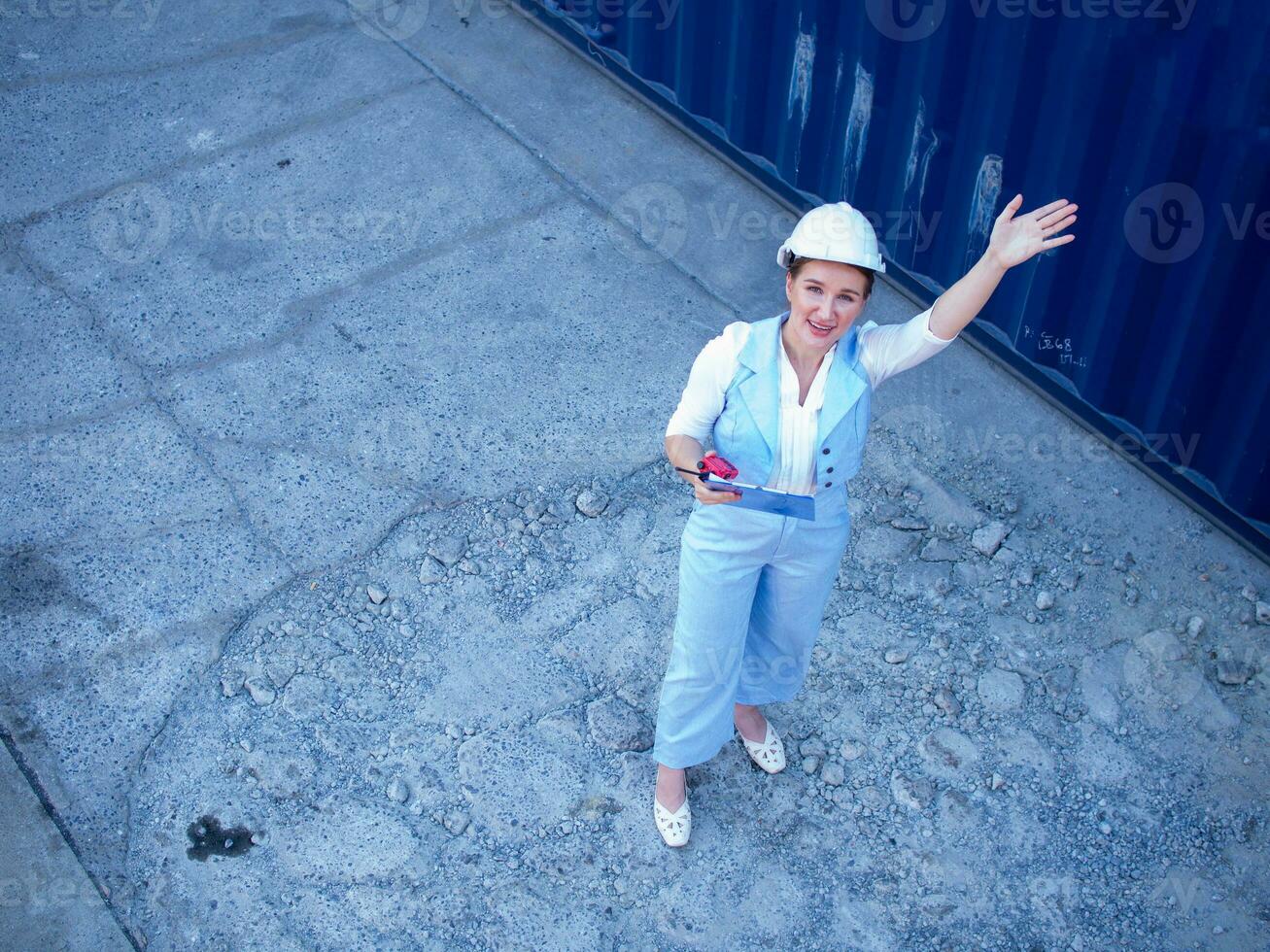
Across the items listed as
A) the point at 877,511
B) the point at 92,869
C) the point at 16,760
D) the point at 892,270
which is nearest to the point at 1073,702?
the point at 877,511

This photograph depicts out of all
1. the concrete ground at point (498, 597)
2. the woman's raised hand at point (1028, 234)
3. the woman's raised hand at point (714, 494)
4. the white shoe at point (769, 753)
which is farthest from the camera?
the white shoe at point (769, 753)

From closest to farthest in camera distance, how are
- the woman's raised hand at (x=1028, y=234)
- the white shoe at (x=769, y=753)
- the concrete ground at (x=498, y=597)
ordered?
the woman's raised hand at (x=1028, y=234)
the concrete ground at (x=498, y=597)
the white shoe at (x=769, y=753)

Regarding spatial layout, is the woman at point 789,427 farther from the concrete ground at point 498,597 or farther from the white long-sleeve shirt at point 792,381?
the concrete ground at point 498,597

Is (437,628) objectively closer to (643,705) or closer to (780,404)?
(643,705)

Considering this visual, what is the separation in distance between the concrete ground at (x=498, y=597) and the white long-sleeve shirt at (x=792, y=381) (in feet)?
3.83

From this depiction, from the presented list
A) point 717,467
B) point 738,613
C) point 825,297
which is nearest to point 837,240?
point 825,297

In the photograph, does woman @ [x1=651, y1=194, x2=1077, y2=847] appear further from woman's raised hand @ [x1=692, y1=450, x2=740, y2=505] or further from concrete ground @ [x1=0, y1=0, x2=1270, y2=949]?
concrete ground @ [x1=0, y1=0, x2=1270, y2=949]

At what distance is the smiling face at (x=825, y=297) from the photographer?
2.70 m

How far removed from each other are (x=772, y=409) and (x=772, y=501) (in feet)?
0.70

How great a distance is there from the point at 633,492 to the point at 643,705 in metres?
0.84

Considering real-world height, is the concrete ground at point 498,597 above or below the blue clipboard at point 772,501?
below

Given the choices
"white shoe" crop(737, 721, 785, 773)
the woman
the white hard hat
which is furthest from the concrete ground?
the white hard hat

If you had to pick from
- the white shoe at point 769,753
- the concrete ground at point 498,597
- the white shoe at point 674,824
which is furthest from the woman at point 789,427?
the concrete ground at point 498,597

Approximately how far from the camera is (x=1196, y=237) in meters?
3.88
